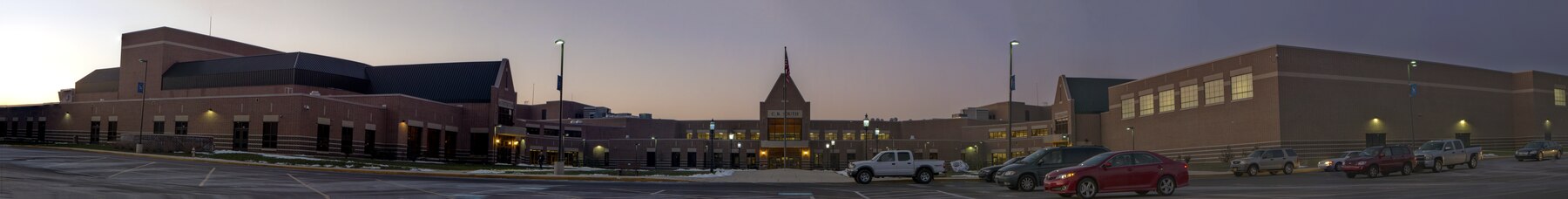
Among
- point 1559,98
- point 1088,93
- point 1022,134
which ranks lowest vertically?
point 1022,134

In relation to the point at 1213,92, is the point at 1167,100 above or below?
below

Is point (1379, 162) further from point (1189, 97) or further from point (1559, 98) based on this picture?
point (1559, 98)

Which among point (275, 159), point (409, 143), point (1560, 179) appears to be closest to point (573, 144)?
point (409, 143)

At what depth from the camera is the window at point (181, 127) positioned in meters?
71.9

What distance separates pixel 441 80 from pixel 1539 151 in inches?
3121

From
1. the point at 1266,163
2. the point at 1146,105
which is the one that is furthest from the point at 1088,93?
the point at 1266,163

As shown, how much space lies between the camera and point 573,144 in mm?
115125

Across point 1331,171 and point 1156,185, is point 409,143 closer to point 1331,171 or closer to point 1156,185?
Result: point 1331,171

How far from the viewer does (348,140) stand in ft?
247

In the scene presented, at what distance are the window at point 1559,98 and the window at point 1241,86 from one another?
80.8 ft

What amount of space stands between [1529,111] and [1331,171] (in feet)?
139

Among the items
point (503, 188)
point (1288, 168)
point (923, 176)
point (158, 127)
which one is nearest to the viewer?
point (503, 188)

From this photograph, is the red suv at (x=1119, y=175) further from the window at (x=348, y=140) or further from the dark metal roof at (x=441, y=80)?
the dark metal roof at (x=441, y=80)

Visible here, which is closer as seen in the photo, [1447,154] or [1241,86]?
[1447,154]
